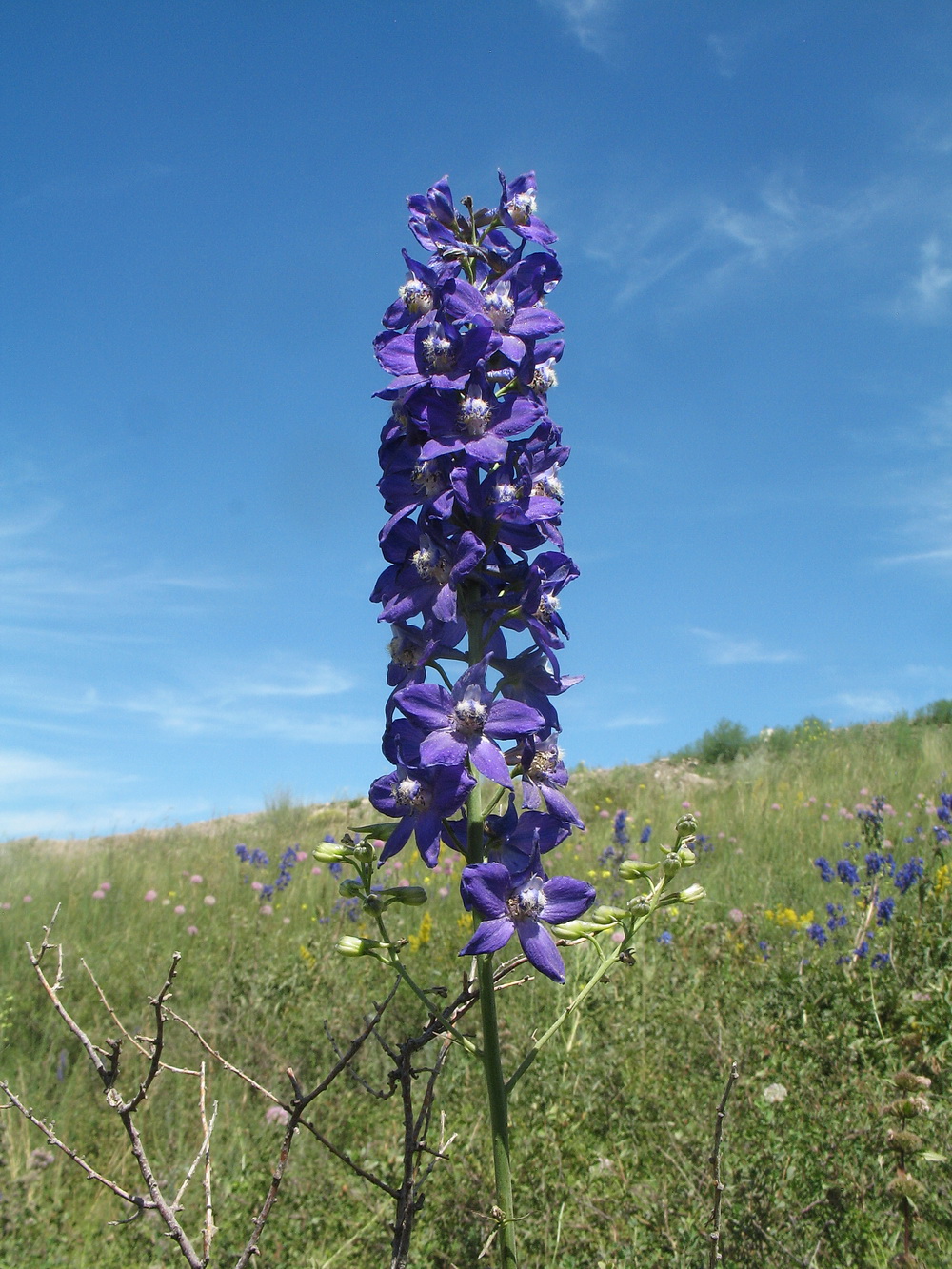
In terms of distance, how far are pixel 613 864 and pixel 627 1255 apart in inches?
191

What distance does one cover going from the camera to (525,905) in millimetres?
1750

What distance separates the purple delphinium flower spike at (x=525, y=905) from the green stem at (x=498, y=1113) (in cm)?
9

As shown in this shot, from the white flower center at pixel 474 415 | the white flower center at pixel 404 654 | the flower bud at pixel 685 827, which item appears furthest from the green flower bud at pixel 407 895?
the white flower center at pixel 474 415

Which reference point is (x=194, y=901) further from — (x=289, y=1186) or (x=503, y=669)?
(x=503, y=669)

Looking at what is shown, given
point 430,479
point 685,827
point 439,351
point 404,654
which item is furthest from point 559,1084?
point 439,351

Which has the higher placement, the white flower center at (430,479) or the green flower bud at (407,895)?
the white flower center at (430,479)

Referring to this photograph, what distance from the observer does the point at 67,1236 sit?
11.6ft

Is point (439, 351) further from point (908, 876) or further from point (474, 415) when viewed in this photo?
point (908, 876)

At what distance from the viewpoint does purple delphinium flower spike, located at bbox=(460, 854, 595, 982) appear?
5.58 feet

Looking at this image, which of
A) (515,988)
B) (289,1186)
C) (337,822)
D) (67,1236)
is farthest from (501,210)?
(337,822)

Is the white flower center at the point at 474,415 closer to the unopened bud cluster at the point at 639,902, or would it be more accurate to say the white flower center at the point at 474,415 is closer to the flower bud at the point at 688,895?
the unopened bud cluster at the point at 639,902

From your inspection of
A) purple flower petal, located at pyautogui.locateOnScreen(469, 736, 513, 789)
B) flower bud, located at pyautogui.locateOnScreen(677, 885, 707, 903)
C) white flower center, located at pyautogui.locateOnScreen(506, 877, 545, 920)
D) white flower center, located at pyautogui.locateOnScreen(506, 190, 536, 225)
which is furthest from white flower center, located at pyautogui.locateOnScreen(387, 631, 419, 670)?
white flower center, located at pyautogui.locateOnScreen(506, 190, 536, 225)

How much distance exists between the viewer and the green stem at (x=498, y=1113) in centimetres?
164

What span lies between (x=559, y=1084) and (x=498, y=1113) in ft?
8.31
